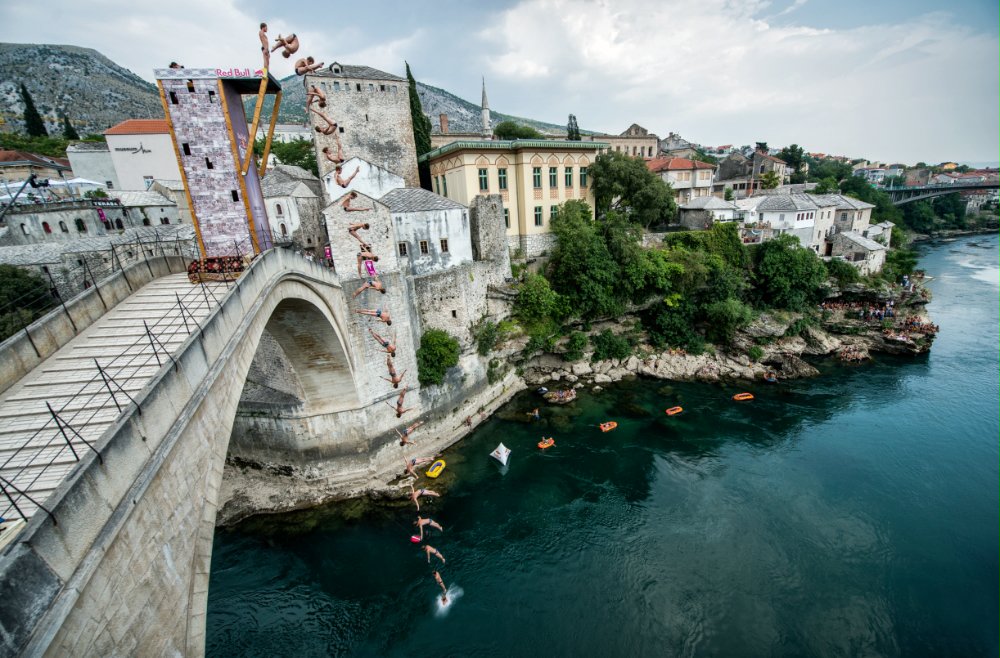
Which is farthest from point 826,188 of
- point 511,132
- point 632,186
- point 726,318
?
point 511,132

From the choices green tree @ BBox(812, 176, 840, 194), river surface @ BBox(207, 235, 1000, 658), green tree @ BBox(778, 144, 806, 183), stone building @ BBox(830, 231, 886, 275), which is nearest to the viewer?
river surface @ BBox(207, 235, 1000, 658)

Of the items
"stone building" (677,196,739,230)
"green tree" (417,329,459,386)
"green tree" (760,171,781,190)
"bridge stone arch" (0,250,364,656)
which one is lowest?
"green tree" (417,329,459,386)

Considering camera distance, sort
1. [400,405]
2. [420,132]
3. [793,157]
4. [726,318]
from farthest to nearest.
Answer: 1. [793,157]
2. [420,132]
3. [726,318]
4. [400,405]

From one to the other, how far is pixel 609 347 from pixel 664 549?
12.4 metres

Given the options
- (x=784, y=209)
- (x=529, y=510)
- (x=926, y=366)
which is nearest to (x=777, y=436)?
(x=529, y=510)

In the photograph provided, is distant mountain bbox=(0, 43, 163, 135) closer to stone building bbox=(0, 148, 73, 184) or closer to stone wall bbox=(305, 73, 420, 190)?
stone building bbox=(0, 148, 73, 184)

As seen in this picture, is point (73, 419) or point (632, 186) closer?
point (73, 419)

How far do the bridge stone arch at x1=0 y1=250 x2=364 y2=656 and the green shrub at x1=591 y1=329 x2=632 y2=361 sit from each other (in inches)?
757

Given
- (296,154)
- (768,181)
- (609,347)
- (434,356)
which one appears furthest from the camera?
(768,181)

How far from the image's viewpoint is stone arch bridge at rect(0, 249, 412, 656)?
3098 mm

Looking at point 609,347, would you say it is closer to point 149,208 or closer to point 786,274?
point 786,274

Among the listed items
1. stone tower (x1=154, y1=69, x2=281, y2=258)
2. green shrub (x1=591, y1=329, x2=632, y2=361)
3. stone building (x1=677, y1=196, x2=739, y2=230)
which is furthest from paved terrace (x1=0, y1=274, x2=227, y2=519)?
stone building (x1=677, y1=196, x2=739, y2=230)

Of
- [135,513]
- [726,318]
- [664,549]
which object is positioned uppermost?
[135,513]

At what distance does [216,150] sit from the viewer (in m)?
9.38
